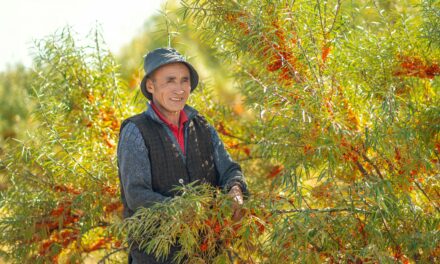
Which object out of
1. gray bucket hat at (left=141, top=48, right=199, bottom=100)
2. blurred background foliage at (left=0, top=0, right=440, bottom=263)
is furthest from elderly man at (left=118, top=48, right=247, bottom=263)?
blurred background foliage at (left=0, top=0, right=440, bottom=263)

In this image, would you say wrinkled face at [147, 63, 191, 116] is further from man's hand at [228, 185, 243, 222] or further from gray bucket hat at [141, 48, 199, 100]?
man's hand at [228, 185, 243, 222]

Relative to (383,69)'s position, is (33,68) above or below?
above

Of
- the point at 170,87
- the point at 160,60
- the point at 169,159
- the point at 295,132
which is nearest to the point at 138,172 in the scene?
the point at 169,159

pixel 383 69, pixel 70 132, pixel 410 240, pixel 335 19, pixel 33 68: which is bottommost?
pixel 410 240

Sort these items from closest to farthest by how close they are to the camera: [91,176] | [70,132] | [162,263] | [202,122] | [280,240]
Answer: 1. [280,240]
2. [162,263]
3. [202,122]
4. [91,176]
5. [70,132]

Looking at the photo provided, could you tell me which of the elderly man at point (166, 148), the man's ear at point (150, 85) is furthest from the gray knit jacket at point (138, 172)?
the man's ear at point (150, 85)

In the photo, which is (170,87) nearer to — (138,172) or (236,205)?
(138,172)

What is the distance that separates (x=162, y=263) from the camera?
2918 mm

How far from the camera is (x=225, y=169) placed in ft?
10.3

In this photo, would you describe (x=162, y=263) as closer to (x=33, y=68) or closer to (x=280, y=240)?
(x=280, y=240)

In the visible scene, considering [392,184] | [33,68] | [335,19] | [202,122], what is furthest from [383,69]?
[33,68]

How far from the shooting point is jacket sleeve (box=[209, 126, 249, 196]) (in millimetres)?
3027

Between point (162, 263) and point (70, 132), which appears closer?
point (162, 263)

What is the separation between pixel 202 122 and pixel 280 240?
78 cm
